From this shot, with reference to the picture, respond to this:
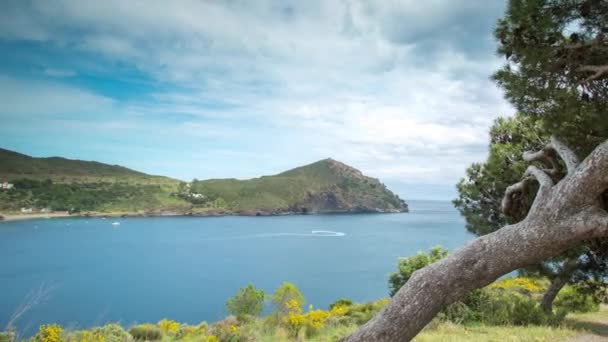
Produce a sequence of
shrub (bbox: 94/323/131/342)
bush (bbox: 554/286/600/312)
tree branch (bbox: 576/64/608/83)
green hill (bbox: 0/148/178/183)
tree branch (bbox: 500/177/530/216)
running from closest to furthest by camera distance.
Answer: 1. tree branch (bbox: 576/64/608/83)
2. tree branch (bbox: 500/177/530/216)
3. shrub (bbox: 94/323/131/342)
4. bush (bbox: 554/286/600/312)
5. green hill (bbox: 0/148/178/183)

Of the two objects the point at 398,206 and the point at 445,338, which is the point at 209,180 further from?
the point at 445,338

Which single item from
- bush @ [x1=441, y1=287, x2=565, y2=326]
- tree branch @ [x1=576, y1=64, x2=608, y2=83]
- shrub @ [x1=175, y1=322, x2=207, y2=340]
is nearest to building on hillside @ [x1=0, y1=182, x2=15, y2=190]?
shrub @ [x1=175, y1=322, x2=207, y2=340]

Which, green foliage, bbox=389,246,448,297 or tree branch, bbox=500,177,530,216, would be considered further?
green foliage, bbox=389,246,448,297

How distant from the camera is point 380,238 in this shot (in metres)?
88.1

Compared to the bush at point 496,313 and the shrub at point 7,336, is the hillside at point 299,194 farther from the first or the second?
the shrub at point 7,336

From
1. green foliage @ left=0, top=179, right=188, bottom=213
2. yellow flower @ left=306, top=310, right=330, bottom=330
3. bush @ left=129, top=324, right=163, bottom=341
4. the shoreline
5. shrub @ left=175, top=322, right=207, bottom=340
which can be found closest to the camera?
yellow flower @ left=306, top=310, right=330, bottom=330

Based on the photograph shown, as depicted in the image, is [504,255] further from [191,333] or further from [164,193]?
[164,193]

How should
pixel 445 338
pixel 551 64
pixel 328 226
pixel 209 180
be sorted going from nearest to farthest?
pixel 551 64 < pixel 445 338 < pixel 328 226 < pixel 209 180

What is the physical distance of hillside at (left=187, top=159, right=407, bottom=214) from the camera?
502ft

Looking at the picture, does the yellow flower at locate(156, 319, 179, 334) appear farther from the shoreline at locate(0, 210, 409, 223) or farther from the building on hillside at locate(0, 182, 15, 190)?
the building on hillside at locate(0, 182, 15, 190)

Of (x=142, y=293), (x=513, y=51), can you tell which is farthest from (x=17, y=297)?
(x=513, y=51)

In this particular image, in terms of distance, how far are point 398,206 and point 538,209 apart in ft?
632

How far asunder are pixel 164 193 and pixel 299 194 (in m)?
54.4

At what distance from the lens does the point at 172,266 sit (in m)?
59.6
